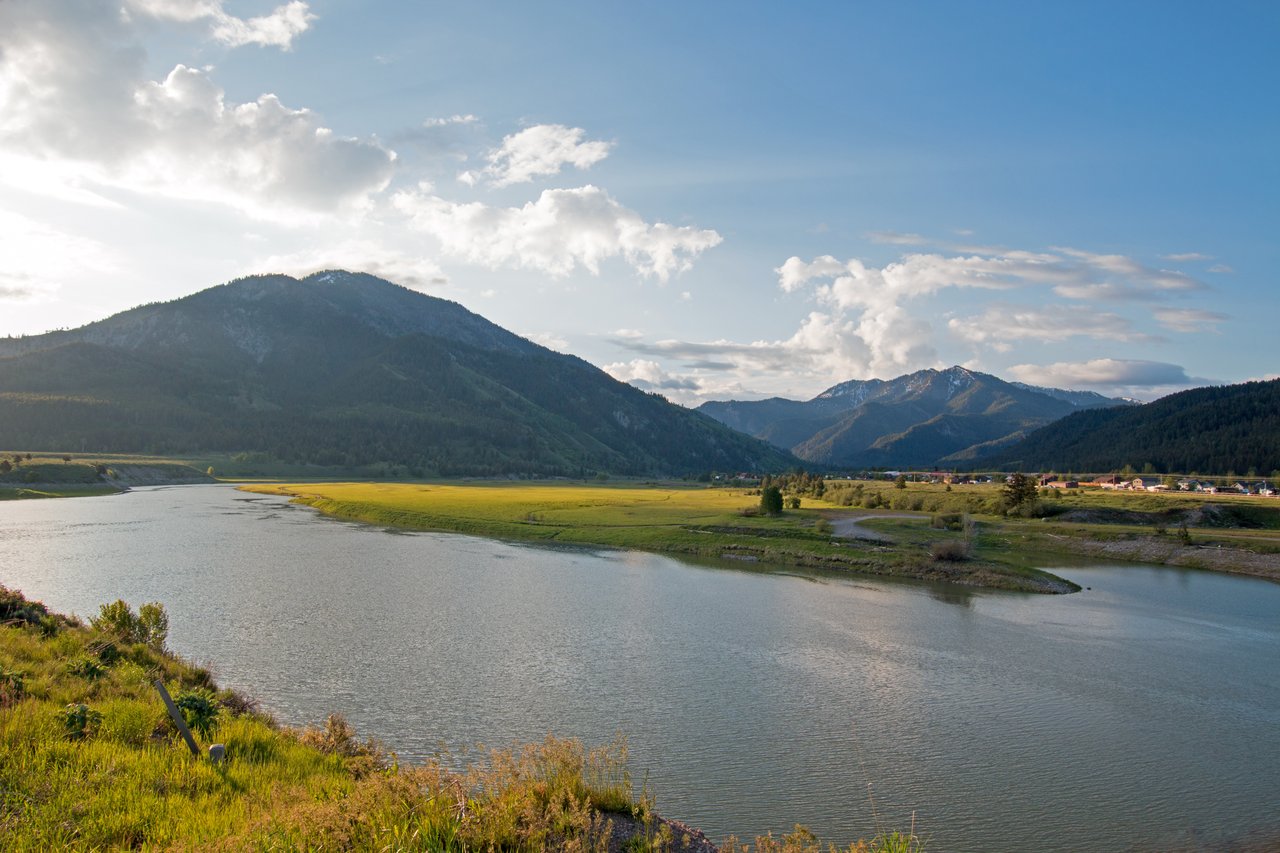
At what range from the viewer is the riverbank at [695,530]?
182 feet

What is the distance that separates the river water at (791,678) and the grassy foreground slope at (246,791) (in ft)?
13.3

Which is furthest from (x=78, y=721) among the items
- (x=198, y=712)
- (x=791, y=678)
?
(x=791, y=678)

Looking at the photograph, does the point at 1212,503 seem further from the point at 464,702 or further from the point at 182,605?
the point at 182,605

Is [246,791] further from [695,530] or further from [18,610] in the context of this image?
[695,530]

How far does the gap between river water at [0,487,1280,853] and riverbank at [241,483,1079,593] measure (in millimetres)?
5119

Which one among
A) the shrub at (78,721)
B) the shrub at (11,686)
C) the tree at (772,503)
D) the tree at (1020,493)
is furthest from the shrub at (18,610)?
the tree at (1020,493)

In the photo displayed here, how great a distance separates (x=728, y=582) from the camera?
49344 millimetres

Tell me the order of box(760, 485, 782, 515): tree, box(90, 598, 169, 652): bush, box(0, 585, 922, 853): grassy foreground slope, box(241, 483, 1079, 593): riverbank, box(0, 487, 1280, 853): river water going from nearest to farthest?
box(0, 585, 922, 853): grassy foreground slope < box(0, 487, 1280, 853): river water < box(90, 598, 169, 652): bush < box(241, 483, 1079, 593): riverbank < box(760, 485, 782, 515): tree

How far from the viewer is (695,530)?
71.8 m

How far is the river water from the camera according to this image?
17344 millimetres

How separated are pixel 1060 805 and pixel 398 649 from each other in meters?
22.1

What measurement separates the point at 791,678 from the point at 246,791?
1957 centimetres

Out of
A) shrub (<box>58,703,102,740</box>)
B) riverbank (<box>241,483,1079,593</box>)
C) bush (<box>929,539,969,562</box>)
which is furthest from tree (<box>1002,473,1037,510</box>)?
shrub (<box>58,703,102,740</box>)

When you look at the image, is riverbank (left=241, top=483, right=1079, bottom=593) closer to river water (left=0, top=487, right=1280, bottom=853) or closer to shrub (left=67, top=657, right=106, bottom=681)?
river water (left=0, top=487, right=1280, bottom=853)
